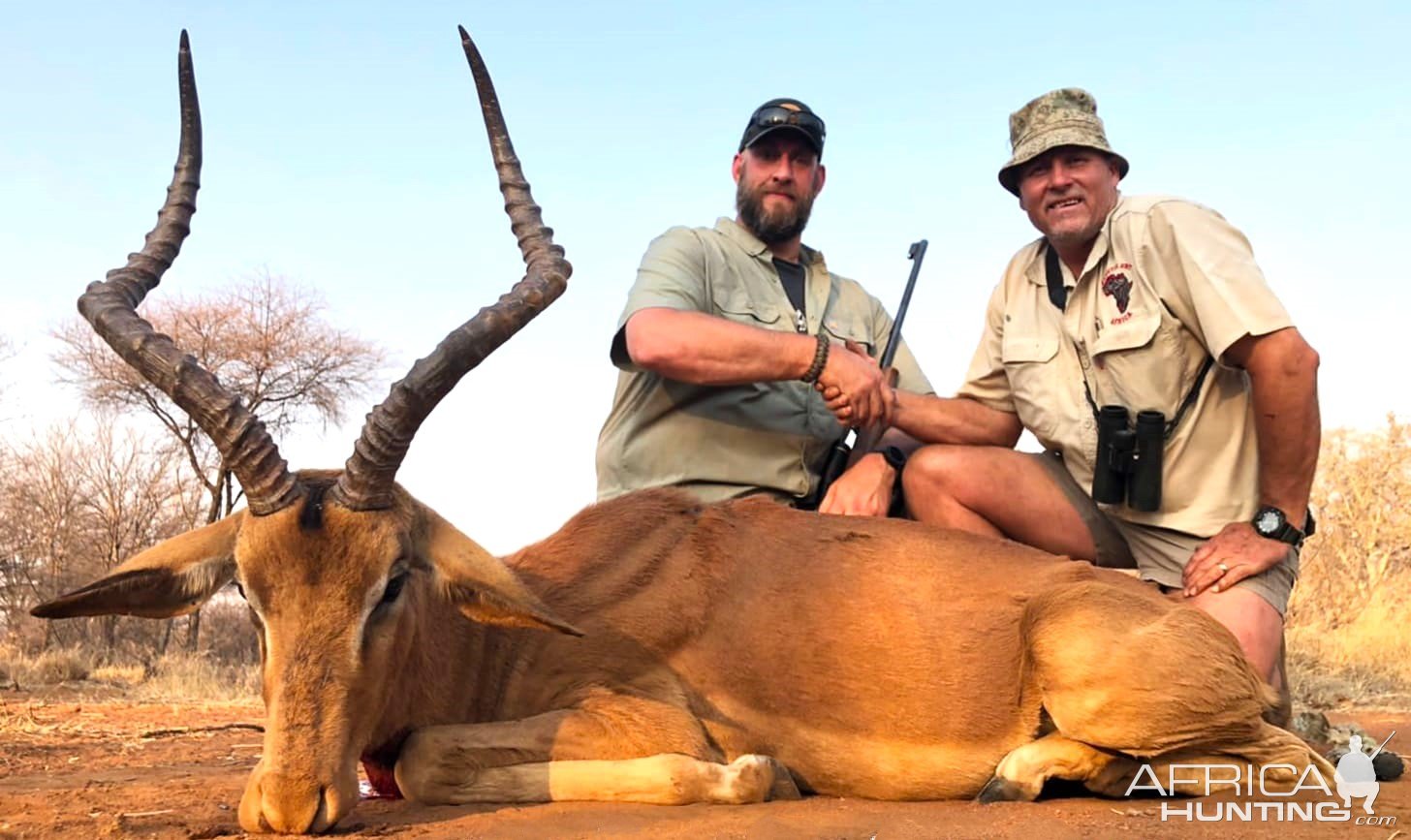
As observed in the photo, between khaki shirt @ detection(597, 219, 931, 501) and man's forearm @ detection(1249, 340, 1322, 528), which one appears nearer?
man's forearm @ detection(1249, 340, 1322, 528)

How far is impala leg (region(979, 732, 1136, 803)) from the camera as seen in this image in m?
4.78

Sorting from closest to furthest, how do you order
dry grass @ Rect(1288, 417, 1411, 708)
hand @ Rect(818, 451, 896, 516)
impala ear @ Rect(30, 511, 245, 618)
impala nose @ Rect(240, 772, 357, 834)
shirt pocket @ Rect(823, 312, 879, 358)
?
1. impala nose @ Rect(240, 772, 357, 834)
2. impala ear @ Rect(30, 511, 245, 618)
3. hand @ Rect(818, 451, 896, 516)
4. shirt pocket @ Rect(823, 312, 879, 358)
5. dry grass @ Rect(1288, 417, 1411, 708)

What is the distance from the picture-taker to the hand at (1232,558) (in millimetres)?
5586

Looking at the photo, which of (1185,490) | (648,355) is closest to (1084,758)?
(1185,490)

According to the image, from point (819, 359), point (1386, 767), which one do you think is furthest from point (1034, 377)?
point (1386, 767)

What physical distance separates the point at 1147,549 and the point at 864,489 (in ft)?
4.81

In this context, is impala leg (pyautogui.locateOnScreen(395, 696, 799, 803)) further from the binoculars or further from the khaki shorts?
the khaki shorts

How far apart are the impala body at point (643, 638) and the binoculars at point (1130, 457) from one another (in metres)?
0.77

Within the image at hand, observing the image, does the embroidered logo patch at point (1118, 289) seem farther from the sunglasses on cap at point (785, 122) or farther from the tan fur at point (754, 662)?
the sunglasses on cap at point (785, 122)

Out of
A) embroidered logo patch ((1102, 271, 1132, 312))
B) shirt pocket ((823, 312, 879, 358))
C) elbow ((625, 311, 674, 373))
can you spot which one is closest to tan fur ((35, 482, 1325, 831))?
elbow ((625, 311, 674, 373))

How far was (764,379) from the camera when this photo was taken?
6.18 m

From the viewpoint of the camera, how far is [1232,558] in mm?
5621

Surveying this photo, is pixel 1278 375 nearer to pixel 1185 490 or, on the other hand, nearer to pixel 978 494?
pixel 1185 490

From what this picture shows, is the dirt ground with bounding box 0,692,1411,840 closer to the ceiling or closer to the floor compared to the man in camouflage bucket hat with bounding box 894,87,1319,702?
closer to the floor
